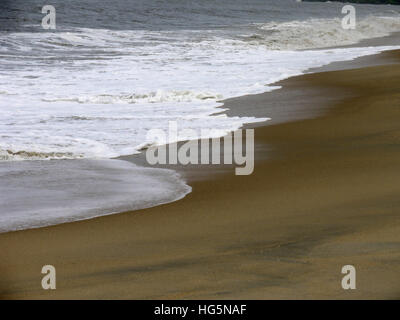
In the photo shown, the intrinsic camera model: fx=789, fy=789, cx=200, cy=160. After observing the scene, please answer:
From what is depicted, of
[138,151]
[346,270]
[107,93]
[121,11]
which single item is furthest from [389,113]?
[121,11]

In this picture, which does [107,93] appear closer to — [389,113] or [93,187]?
[389,113]

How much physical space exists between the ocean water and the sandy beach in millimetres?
527

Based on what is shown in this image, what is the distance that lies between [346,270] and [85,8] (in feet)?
141

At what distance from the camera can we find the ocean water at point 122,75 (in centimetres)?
896

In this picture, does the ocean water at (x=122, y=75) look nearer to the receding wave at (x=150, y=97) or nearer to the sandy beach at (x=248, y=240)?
the receding wave at (x=150, y=97)

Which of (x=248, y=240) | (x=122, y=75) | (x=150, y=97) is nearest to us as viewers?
(x=248, y=240)

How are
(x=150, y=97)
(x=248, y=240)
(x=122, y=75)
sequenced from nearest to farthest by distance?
(x=248, y=240) < (x=150, y=97) < (x=122, y=75)

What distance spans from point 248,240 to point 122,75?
43.8 ft

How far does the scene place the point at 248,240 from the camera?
487cm

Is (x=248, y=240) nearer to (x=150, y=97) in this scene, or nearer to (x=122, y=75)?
(x=150, y=97)

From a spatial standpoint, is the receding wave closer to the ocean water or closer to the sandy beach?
the ocean water

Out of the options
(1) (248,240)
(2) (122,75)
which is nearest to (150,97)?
(2) (122,75)

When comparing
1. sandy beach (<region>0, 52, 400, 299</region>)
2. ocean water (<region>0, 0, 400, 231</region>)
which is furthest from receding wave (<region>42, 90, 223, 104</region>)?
sandy beach (<region>0, 52, 400, 299</region>)
